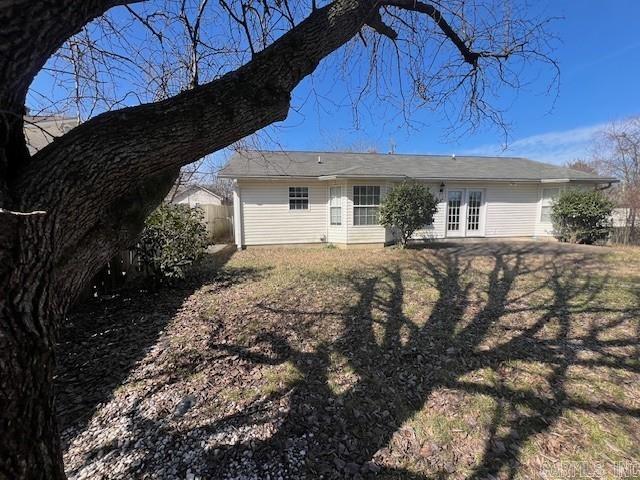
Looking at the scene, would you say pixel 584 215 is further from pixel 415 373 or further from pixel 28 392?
pixel 28 392

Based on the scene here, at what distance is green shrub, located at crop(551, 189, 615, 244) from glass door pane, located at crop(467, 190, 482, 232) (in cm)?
262

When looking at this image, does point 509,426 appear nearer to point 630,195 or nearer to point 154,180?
point 154,180

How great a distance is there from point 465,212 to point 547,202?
3635 millimetres

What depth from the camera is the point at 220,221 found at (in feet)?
50.4

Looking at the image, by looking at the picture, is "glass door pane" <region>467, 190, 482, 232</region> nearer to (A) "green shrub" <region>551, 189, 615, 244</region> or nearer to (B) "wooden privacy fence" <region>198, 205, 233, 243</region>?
(A) "green shrub" <region>551, 189, 615, 244</region>

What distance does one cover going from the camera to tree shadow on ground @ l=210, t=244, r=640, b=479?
222 cm

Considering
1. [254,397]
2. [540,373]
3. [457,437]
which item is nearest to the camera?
[457,437]

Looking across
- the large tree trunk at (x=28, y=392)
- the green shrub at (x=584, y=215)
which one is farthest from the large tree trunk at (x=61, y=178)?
the green shrub at (x=584, y=215)

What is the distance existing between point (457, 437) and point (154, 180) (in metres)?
2.77

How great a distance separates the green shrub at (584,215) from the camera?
10.9 meters

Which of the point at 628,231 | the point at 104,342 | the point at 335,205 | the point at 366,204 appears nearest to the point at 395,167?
the point at 366,204

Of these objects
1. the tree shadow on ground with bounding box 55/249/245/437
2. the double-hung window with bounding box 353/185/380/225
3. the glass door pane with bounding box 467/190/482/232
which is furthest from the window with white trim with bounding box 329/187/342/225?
the tree shadow on ground with bounding box 55/249/245/437

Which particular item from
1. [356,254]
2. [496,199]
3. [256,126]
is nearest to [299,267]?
[356,254]

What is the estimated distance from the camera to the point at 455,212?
517 inches
